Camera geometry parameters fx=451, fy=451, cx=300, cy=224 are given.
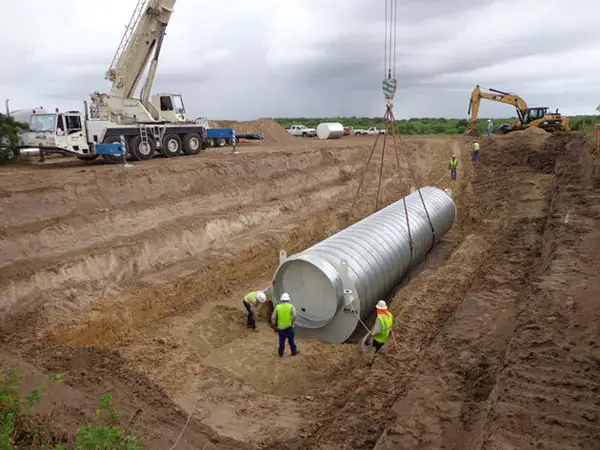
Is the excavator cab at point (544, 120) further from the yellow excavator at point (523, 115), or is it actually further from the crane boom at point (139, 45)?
the crane boom at point (139, 45)

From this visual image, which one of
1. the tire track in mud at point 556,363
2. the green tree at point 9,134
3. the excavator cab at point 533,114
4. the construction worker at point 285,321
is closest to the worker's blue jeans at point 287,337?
the construction worker at point 285,321

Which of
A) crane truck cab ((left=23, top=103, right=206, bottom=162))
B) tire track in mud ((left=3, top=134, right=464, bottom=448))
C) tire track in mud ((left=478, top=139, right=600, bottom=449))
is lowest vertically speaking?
tire track in mud ((left=3, top=134, right=464, bottom=448))

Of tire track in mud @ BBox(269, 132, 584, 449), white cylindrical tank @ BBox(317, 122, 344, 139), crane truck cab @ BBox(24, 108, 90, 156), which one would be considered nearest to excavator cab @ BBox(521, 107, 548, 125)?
white cylindrical tank @ BBox(317, 122, 344, 139)

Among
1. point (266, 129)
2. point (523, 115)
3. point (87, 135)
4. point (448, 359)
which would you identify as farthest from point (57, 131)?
point (523, 115)

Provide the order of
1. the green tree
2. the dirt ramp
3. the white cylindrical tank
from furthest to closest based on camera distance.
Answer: the white cylindrical tank, the dirt ramp, the green tree

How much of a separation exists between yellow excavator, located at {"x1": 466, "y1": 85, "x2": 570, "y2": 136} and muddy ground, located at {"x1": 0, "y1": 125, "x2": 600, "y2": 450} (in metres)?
14.5

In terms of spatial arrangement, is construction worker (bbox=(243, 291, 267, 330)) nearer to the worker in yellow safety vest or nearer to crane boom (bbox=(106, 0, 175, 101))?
the worker in yellow safety vest

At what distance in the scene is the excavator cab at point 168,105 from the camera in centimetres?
2121

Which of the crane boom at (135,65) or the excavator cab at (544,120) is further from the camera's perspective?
the excavator cab at (544,120)

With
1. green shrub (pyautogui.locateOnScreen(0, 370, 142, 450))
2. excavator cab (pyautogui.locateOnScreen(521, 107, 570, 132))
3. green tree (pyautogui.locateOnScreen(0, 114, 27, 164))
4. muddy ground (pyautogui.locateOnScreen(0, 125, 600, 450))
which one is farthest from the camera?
excavator cab (pyautogui.locateOnScreen(521, 107, 570, 132))

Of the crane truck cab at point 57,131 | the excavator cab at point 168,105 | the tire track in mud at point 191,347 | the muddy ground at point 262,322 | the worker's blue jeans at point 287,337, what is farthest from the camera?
the excavator cab at point 168,105

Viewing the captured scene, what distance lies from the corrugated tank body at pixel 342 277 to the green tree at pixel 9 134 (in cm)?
1373

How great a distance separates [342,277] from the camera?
9.61m

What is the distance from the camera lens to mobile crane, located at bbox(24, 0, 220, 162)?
1714cm
